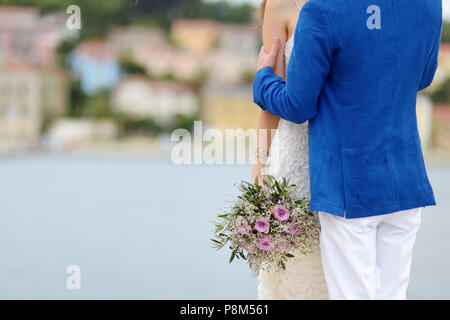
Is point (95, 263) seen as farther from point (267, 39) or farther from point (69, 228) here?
point (267, 39)

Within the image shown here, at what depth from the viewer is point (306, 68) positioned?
64cm

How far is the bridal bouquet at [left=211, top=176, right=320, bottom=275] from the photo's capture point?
29.3 inches

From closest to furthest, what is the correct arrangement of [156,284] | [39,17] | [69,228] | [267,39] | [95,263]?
[267,39], [156,284], [95,263], [69,228], [39,17]

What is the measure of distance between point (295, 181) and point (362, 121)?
0.64 ft

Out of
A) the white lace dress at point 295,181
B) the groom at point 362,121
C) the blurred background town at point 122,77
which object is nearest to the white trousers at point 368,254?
the groom at point 362,121

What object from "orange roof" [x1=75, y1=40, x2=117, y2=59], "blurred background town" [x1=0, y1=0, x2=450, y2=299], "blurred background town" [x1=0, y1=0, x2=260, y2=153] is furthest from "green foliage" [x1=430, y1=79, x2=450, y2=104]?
"orange roof" [x1=75, y1=40, x2=117, y2=59]

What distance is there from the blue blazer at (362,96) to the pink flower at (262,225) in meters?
0.09

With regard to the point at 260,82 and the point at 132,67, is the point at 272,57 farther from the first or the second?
the point at 132,67

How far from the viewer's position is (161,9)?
16.8 m

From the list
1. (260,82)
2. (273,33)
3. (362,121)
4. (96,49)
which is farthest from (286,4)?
(96,49)

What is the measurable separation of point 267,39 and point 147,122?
15.0 m

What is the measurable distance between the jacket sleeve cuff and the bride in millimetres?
56

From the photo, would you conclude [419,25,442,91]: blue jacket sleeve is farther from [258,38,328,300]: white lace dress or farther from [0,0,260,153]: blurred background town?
[0,0,260,153]: blurred background town

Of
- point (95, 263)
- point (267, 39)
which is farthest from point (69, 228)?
point (267, 39)
